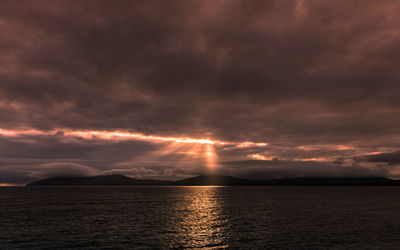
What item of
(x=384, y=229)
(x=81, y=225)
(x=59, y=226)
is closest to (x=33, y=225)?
(x=59, y=226)

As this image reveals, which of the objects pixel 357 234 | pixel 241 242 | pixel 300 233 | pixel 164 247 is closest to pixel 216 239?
pixel 241 242

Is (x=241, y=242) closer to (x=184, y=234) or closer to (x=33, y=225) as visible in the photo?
(x=184, y=234)

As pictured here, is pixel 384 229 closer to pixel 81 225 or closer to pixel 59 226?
pixel 81 225

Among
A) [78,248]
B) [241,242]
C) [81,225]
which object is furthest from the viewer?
[81,225]

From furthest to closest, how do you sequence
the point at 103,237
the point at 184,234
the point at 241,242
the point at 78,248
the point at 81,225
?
the point at 81,225 < the point at 184,234 < the point at 103,237 < the point at 241,242 < the point at 78,248

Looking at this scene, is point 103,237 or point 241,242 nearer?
point 241,242

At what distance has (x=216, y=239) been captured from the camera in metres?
48.9

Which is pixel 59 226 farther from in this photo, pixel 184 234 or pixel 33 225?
pixel 184 234

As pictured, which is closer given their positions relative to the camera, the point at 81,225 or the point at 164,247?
the point at 164,247

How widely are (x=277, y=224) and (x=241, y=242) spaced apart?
2252cm

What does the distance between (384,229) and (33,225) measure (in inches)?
3047

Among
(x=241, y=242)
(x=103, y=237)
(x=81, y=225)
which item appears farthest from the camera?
(x=81, y=225)

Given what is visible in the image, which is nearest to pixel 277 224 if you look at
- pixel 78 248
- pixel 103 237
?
pixel 103 237

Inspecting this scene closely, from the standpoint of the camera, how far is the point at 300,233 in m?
53.8
